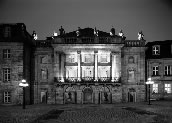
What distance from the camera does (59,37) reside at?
48.8 metres

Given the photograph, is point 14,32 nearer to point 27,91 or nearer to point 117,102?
point 27,91

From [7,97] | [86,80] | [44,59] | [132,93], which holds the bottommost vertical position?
[7,97]

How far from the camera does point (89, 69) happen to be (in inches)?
1975

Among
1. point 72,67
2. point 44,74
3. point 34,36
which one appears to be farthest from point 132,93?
point 34,36

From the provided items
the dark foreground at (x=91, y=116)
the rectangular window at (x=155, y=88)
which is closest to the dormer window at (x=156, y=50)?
the rectangular window at (x=155, y=88)

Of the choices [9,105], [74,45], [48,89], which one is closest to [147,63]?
[74,45]

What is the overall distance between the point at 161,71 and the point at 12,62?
27.0 meters

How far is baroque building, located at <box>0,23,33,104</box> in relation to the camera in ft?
151

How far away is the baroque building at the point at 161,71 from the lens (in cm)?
5212

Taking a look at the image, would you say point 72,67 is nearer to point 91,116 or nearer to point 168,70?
point 168,70

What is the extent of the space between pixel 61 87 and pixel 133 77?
13.3m

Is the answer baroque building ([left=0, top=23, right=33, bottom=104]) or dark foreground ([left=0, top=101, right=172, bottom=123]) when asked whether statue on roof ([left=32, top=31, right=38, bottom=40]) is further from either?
dark foreground ([left=0, top=101, right=172, bottom=123])

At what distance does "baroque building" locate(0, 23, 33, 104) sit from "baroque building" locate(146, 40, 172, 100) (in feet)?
76.1

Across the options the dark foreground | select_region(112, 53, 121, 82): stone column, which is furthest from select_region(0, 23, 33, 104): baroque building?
select_region(112, 53, 121, 82): stone column
